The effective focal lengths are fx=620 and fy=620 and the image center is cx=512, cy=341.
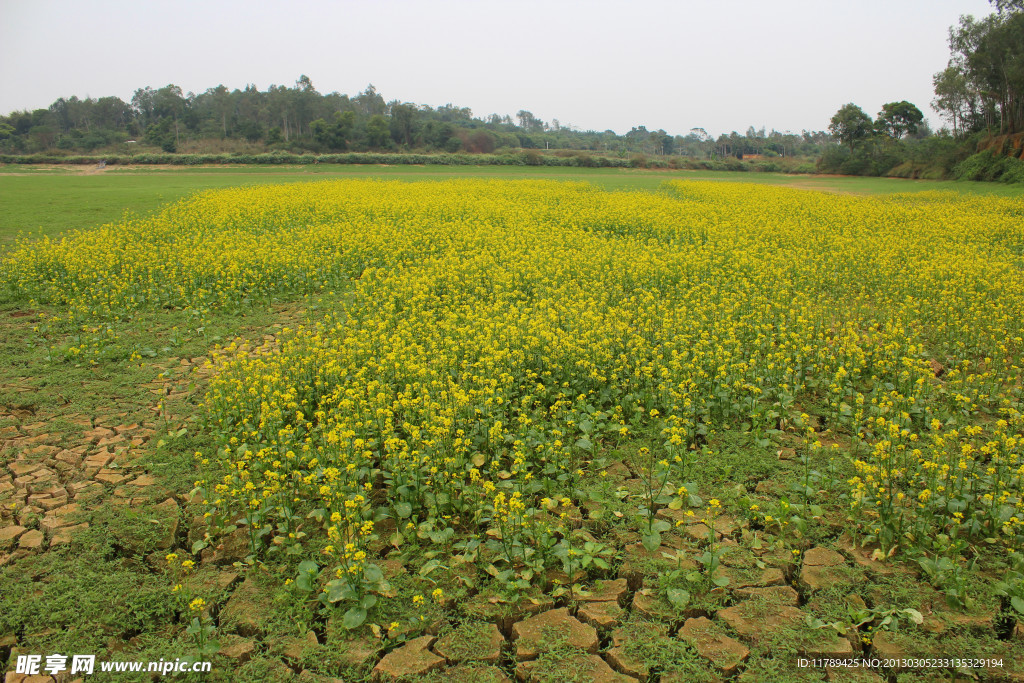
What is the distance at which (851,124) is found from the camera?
5459 cm

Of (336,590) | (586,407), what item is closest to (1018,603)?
(586,407)

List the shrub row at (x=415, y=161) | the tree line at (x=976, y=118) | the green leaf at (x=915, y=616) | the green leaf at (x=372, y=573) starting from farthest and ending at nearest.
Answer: the shrub row at (x=415, y=161)
the tree line at (x=976, y=118)
the green leaf at (x=372, y=573)
the green leaf at (x=915, y=616)

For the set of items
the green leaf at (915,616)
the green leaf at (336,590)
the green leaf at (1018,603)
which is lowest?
the green leaf at (336,590)

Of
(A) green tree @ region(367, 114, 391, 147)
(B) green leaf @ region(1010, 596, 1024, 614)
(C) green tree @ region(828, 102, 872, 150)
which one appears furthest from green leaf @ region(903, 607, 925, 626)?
(A) green tree @ region(367, 114, 391, 147)

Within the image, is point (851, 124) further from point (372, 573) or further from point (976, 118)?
point (372, 573)

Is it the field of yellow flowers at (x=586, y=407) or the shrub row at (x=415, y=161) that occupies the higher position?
the shrub row at (x=415, y=161)

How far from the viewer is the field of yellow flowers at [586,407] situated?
3.43m

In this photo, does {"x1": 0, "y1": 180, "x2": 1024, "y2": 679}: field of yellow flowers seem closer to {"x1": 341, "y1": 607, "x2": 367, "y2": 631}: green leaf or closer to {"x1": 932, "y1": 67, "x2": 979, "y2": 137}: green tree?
{"x1": 341, "y1": 607, "x2": 367, "y2": 631}: green leaf

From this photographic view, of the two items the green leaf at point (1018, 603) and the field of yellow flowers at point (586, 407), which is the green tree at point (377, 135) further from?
the green leaf at point (1018, 603)

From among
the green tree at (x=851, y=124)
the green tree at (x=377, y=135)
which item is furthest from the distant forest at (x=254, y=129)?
the green tree at (x=851, y=124)

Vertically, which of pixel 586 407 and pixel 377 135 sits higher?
pixel 377 135

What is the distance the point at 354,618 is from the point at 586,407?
2.50m

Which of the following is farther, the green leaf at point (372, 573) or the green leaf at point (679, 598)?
the green leaf at point (372, 573)

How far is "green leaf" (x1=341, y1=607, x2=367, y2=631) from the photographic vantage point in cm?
294
